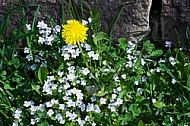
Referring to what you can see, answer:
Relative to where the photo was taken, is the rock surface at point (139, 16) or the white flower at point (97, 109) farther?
the rock surface at point (139, 16)

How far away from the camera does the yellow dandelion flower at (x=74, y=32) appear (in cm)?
264

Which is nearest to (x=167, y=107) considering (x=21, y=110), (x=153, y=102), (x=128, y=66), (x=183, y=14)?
(x=153, y=102)

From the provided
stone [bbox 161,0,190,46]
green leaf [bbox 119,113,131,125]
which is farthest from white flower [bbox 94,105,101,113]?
stone [bbox 161,0,190,46]

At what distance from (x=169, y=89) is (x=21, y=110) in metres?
0.69

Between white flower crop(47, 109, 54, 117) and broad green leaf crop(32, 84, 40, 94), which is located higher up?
broad green leaf crop(32, 84, 40, 94)

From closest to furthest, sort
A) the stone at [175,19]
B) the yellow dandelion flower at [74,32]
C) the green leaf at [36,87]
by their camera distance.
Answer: the yellow dandelion flower at [74,32] < the green leaf at [36,87] < the stone at [175,19]

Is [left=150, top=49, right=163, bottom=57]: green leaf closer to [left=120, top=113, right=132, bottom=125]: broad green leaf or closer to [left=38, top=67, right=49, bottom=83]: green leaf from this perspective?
[left=120, top=113, right=132, bottom=125]: broad green leaf

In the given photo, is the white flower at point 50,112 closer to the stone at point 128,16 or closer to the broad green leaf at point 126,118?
the broad green leaf at point 126,118

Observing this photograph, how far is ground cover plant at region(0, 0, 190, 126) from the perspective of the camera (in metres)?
2.69

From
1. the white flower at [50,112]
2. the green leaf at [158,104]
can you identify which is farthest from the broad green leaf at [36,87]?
the green leaf at [158,104]

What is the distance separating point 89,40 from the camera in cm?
288

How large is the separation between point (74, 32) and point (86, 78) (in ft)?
0.80

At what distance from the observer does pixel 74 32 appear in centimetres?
265

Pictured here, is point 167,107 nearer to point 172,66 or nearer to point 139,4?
point 172,66
